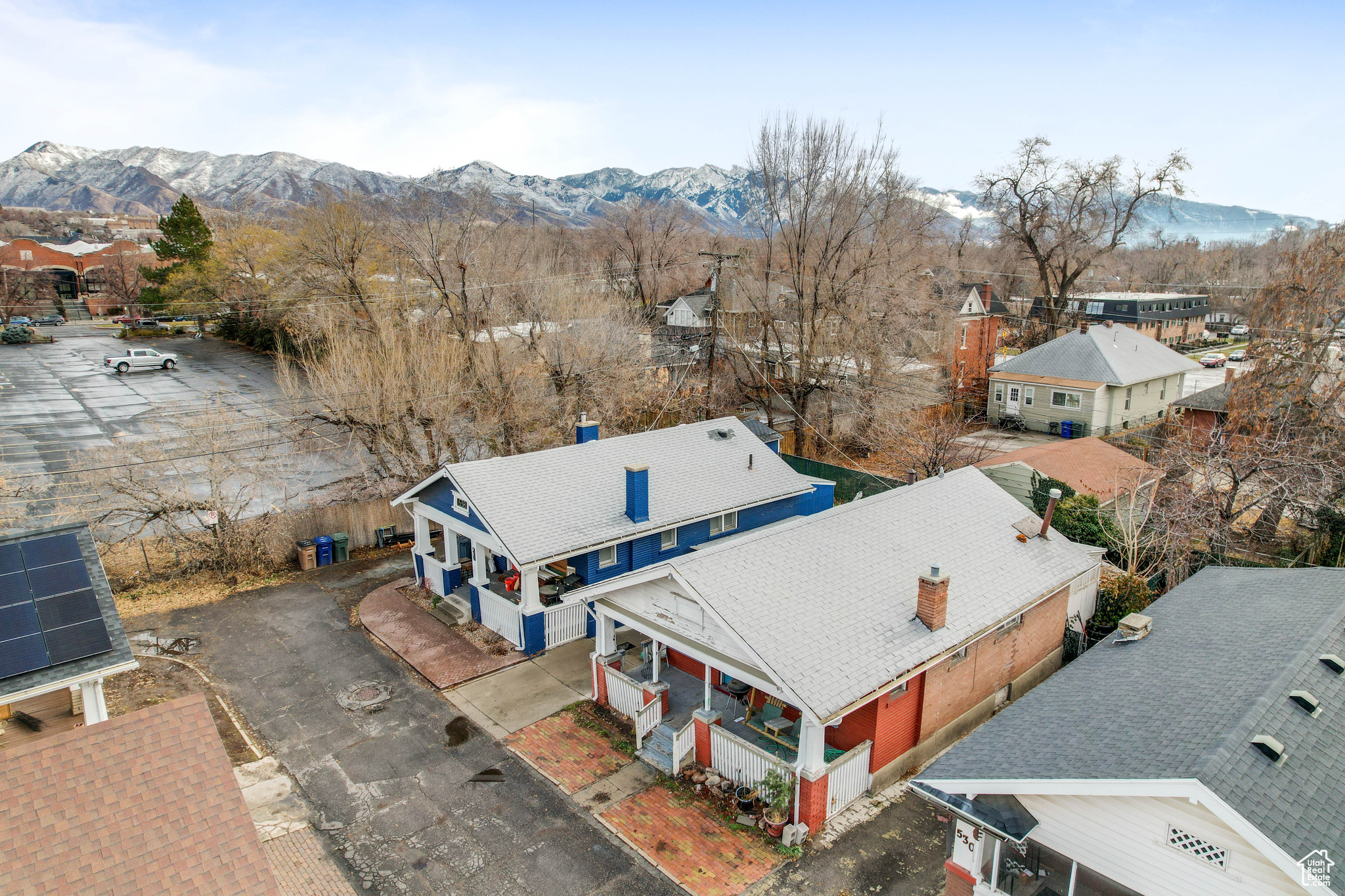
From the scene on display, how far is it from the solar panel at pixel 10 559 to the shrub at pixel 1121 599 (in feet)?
67.6

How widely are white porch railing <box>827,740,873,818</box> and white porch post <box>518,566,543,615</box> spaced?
7855mm

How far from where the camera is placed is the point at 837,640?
11.3 metres

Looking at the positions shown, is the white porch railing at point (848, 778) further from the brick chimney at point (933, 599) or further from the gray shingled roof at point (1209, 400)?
the gray shingled roof at point (1209, 400)

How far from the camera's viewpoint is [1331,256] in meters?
23.7

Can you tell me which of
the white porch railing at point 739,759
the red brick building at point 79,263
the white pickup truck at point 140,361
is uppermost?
the red brick building at point 79,263

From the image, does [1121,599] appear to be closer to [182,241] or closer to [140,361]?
[140,361]

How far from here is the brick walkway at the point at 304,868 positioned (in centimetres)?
1020

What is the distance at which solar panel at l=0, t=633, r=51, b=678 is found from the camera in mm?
8508

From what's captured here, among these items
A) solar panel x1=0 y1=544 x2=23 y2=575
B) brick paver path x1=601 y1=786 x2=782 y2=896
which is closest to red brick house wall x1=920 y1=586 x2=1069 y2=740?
brick paver path x1=601 y1=786 x2=782 y2=896

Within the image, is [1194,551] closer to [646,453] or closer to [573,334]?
[646,453]

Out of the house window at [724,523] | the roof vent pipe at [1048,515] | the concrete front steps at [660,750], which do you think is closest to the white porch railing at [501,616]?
the concrete front steps at [660,750]

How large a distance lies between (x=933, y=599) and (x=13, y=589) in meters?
13.4

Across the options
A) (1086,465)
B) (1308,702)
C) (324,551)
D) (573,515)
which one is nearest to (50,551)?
(573,515)

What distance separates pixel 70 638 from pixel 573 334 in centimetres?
2193
